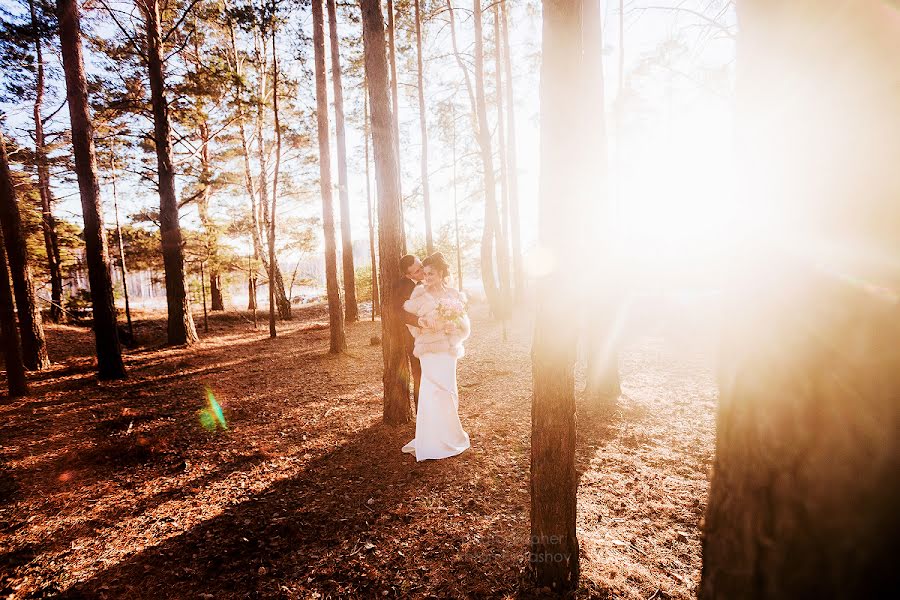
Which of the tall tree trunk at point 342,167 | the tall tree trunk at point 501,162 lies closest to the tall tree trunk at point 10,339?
the tall tree trunk at point 342,167

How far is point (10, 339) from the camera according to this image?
693cm

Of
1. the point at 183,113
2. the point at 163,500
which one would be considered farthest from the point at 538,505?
the point at 183,113

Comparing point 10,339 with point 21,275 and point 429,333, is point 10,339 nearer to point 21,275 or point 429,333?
point 21,275

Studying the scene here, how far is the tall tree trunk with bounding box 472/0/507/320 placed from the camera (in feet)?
41.9

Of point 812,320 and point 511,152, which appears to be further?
point 511,152

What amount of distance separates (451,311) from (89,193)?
31.2 feet

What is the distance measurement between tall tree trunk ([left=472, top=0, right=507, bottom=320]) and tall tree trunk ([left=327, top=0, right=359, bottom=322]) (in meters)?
4.79

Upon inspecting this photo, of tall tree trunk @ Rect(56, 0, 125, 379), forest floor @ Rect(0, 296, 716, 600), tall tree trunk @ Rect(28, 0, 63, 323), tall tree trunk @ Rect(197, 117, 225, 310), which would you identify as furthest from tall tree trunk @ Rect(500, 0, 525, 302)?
tall tree trunk @ Rect(28, 0, 63, 323)

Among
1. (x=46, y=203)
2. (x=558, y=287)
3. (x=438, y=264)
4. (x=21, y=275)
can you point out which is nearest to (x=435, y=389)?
(x=438, y=264)

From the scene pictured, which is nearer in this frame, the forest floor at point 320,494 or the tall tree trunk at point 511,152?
the forest floor at point 320,494

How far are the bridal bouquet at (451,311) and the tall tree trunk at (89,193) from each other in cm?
862

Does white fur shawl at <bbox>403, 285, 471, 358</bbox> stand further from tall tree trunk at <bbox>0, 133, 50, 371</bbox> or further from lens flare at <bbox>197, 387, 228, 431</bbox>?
tall tree trunk at <bbox>0, 133, 50, 371</bbox>

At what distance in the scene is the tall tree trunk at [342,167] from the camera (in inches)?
422

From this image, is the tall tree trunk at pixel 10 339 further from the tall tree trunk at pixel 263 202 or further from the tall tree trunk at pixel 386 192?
the tall tree trunk at pixel 386 192
